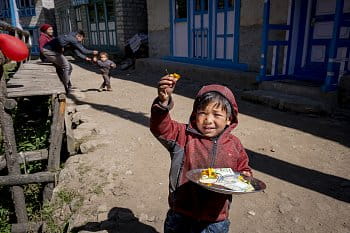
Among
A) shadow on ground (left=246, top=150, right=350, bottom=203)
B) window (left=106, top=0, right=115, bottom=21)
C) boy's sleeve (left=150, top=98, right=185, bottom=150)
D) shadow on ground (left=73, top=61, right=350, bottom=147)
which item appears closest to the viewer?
boy's sleeve (left=150, top=98, right=185, bottom=150)

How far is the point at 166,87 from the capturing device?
4.70 ft

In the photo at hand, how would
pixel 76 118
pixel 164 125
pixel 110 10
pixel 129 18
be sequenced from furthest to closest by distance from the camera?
pixel 110 10
pixel 129 18
pixel 76 118
pixel 164 125

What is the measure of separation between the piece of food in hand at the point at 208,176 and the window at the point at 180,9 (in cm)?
871

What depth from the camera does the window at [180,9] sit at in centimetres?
946

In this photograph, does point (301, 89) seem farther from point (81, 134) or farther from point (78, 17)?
point (78, 17)

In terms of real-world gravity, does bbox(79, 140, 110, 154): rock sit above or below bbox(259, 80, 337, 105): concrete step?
below

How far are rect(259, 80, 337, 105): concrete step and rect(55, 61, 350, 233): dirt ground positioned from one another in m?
0.52

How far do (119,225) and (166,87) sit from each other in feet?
5.06

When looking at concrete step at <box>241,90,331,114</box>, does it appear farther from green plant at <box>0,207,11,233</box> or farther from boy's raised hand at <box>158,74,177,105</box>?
green plant at <box>0,207,11,233</box>

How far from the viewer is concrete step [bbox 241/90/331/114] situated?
4.99 metres

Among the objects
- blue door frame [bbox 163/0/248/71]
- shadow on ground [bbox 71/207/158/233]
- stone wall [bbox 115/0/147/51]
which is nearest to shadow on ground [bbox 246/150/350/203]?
shadow on ground [bbox 71/207/158/233]

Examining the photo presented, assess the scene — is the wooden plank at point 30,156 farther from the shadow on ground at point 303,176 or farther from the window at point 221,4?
the window at point 221,4

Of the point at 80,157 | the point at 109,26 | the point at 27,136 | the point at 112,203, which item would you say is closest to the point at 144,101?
the point at 27,136

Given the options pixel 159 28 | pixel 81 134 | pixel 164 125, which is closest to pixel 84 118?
pixel 81 134
